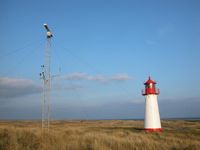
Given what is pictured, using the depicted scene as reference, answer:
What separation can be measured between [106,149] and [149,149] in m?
1.90

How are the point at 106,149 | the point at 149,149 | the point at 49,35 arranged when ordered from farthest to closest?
the point at 49,35 < the point at 149,149 < the point at 106,149

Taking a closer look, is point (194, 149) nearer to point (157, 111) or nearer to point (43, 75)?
point (157, 111)

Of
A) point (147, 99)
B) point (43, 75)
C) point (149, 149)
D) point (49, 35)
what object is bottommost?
point (149, 149)

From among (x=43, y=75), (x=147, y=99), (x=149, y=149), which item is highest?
(x=43, y=75)

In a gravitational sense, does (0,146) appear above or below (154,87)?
below

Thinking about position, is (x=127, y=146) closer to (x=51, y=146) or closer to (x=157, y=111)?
(x=51, y=146)

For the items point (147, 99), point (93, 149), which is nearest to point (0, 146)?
point (93, 149)

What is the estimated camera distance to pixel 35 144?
10719 mm

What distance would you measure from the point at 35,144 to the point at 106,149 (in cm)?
293

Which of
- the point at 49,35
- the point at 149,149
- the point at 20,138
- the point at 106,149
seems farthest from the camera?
the point at 49,35

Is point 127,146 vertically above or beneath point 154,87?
beneath

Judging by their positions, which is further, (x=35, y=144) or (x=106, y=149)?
(x=35, y=144)

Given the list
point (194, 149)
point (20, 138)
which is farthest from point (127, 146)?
point (20, 138)

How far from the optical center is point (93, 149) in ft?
32.8
